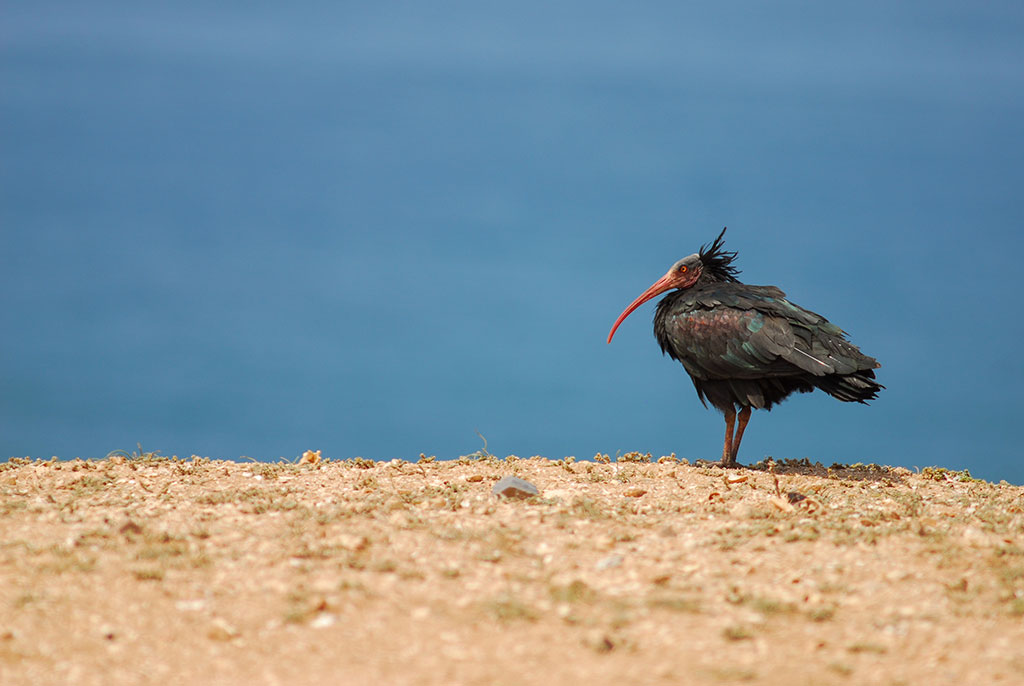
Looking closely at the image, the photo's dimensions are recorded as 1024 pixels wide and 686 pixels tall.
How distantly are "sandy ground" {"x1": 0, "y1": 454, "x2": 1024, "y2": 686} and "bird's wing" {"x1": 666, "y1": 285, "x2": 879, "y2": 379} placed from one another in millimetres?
1777

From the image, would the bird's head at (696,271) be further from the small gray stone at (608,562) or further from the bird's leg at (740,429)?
the small gray stone at (608,562)

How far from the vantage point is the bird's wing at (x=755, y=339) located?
35.3 feet

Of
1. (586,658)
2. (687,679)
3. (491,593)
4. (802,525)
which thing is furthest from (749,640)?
(802,525)

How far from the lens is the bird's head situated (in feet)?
42.1

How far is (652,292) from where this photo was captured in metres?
13.2

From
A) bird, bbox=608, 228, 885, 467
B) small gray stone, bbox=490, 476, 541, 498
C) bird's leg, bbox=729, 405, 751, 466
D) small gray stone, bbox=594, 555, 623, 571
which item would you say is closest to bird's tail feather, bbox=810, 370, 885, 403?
bird, bbox=608, 228, 885, 467

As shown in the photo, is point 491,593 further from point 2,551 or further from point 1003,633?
point 2,551

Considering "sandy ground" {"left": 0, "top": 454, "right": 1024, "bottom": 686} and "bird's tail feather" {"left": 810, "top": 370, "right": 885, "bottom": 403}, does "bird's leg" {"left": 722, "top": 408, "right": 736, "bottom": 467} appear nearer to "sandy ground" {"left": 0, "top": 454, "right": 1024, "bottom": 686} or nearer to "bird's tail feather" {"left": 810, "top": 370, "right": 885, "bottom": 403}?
"bird's tail feather" {"left": 810, "top": 370, "right": 885, "bottom": 403}

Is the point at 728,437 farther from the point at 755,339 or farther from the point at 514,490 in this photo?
the point at 514,490

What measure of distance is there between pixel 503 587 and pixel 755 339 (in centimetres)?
579

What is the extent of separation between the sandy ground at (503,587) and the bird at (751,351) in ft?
5.73

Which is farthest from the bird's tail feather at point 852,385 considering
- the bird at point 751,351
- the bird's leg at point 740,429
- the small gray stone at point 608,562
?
the small gray stone at point 608,562

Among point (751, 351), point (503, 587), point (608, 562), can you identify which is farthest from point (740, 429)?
point (503, 587)

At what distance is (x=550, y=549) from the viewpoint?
7.21 metres
